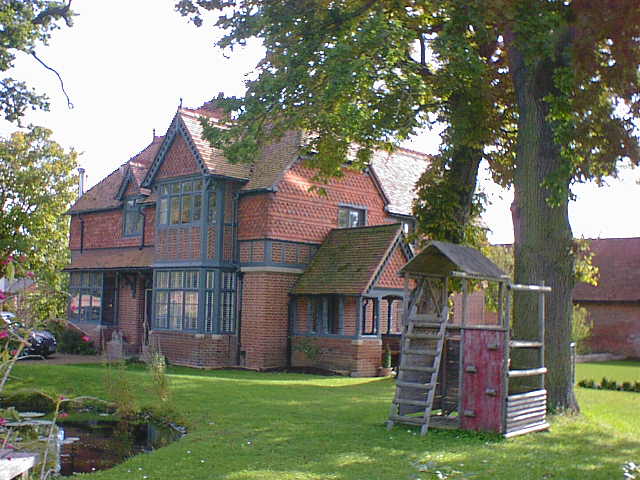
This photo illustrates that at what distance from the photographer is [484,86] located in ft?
59.5

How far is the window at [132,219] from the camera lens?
3331cm

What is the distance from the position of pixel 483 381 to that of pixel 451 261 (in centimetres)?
237

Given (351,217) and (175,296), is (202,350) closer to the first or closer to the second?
(175,296)

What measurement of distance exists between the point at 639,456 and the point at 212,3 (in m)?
12.6

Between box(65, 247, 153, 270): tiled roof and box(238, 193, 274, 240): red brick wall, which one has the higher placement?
box(238, 193, 274, 240): red brick wall

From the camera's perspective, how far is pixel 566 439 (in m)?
12.7

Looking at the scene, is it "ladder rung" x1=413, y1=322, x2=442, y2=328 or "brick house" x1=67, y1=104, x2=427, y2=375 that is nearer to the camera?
"ladder rung" x1=413, y1=322, x2=442, y2=328

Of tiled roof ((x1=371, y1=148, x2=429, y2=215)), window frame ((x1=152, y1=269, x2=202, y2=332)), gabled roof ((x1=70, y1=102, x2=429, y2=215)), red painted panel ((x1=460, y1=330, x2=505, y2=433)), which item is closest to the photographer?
red painted panel ((x1=460, y1=330, x2=505, y2=433))

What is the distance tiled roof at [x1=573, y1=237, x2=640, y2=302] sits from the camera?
40.1 metres

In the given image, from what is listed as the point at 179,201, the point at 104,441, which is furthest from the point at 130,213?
the point at 104,441

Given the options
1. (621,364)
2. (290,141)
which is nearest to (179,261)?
(290,141)

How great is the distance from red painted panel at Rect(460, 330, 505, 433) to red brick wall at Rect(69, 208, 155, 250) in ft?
70.9

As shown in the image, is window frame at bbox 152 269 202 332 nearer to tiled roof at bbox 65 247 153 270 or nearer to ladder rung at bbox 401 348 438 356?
tiled roof at bbox 65 247 153 270

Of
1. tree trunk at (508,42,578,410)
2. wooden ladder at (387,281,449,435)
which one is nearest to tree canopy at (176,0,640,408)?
tree trunk at (508,42,578,410)
